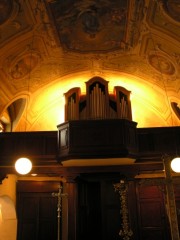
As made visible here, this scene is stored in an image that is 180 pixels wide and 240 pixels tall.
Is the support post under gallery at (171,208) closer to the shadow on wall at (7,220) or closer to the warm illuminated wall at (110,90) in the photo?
the shadow on wall at (7,220)

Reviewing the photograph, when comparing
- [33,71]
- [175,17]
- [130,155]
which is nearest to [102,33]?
[175,17]

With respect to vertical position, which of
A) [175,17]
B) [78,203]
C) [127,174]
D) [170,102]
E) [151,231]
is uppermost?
[175,17]

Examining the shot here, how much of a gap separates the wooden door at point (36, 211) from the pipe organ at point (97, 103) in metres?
3.42

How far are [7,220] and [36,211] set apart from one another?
7.53ft

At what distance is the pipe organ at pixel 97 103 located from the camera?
414 inches

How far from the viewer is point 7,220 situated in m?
9.02

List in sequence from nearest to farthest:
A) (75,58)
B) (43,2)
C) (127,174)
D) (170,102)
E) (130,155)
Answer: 1. (43,2)
2. (130,155)
3. (127,174)
4. (75,58)
5. (170,102)

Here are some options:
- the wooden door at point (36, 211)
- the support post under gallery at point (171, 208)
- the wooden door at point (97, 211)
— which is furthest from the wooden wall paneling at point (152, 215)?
the support post under gallery at point (171, 208)

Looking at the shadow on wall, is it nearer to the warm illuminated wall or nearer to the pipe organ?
the warm illuminated wall

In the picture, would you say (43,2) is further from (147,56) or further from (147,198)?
(147,198)

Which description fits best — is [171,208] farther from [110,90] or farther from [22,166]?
[110,90]

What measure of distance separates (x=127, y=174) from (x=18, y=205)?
16.4ft

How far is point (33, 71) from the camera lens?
34.1ft

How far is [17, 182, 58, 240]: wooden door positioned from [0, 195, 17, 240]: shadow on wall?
1.61 metres
